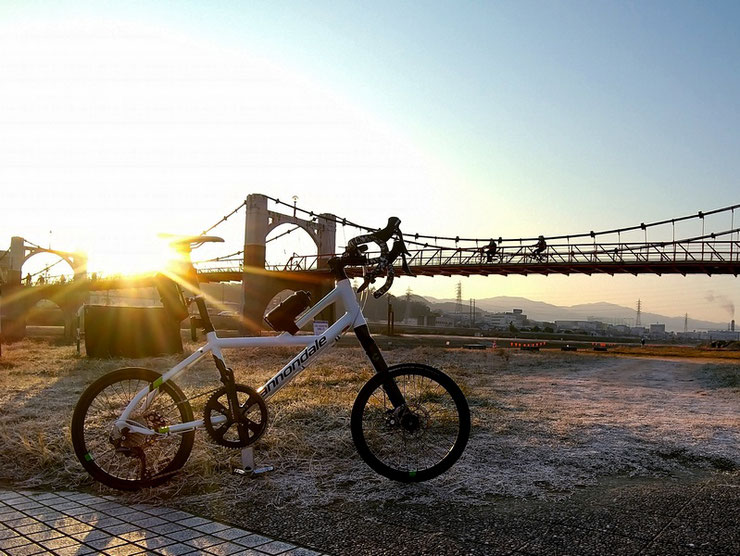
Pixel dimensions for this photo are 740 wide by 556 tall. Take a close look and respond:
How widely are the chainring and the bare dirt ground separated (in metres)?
0.30

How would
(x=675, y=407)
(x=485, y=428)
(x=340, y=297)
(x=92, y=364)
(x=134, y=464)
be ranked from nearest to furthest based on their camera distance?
(x=134, y=464) → (x=340, y=297) → (x=485, y=428) → (x=675, y=407) → (x=92, y=364)

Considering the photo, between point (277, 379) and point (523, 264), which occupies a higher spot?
point (523, 264)

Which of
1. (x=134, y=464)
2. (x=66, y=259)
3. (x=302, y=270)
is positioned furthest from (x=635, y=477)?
(x=66, y=259)

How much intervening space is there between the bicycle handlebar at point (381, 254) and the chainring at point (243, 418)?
1.11 m

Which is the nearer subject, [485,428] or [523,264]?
[485,428]

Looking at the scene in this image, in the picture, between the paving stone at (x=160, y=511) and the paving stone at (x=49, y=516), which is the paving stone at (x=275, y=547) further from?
the paving stone at (x=49, y=516)

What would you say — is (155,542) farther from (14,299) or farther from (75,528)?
(14,299)

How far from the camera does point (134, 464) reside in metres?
3.84

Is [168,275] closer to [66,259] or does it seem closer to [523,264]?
[523,264]

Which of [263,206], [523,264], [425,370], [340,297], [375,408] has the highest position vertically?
[263,206]

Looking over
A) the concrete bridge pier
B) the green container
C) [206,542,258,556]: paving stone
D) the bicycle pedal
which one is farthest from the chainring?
the concrete bridge pier

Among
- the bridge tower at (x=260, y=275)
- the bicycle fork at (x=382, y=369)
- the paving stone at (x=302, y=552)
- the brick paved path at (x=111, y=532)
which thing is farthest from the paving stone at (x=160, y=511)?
the bridge tower at (x=260, y=275)

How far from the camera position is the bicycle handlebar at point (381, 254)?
4.08 metres

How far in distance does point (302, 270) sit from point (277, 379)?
38949mm
